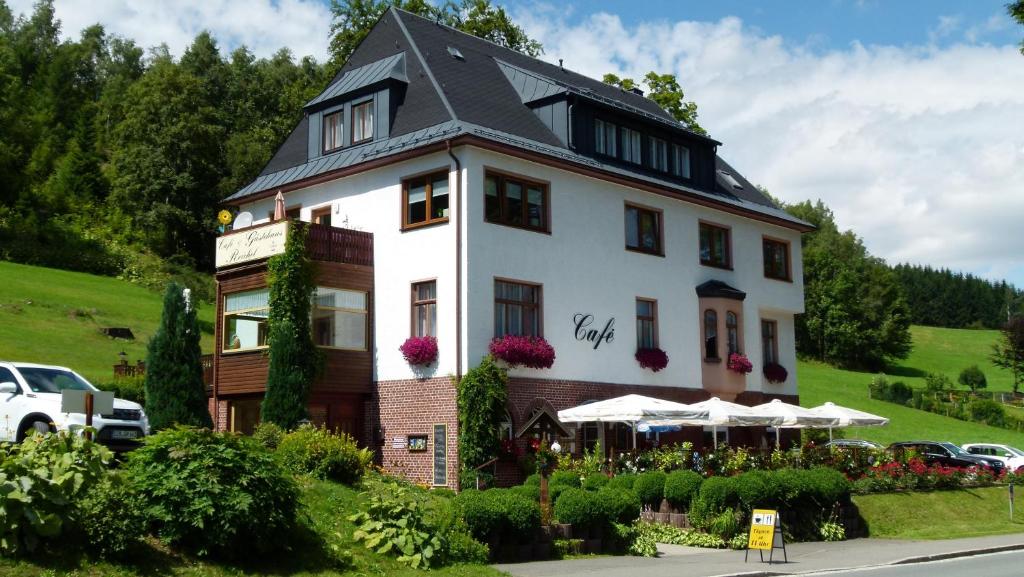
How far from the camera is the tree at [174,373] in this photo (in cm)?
2484

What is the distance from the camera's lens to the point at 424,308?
27.7 meters

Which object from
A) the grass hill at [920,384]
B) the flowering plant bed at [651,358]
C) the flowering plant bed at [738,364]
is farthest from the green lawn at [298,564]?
the grass hill at [920,384]

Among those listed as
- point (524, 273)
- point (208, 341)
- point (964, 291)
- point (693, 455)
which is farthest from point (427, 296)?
point (964, 291)

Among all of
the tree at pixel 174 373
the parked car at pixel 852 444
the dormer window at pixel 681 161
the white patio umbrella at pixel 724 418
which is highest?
the dormer window at pixel 681 161

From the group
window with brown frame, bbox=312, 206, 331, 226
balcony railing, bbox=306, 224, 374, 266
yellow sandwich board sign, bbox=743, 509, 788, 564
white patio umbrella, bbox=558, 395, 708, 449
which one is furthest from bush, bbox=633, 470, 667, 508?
window with brown frame, bbox=312, 206, 331, 226

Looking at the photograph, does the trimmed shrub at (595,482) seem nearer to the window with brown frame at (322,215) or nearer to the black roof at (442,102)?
the black roof at (442,102)

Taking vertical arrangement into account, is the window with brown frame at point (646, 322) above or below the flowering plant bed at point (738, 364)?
above

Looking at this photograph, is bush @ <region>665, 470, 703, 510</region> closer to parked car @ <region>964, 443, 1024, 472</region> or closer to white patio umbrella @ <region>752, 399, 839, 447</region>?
white patio umbrella @ <region>752, 399, 839, 447</region>

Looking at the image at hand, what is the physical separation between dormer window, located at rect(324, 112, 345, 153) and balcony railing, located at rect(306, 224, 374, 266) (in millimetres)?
3913

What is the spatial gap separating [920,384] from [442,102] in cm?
6423

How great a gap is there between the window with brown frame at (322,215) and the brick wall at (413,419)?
18.3 ft

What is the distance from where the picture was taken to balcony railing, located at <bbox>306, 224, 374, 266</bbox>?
27.7 m

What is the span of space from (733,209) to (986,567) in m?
18.7

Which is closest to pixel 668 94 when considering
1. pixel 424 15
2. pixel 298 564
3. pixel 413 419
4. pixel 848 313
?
pixel 424 15
